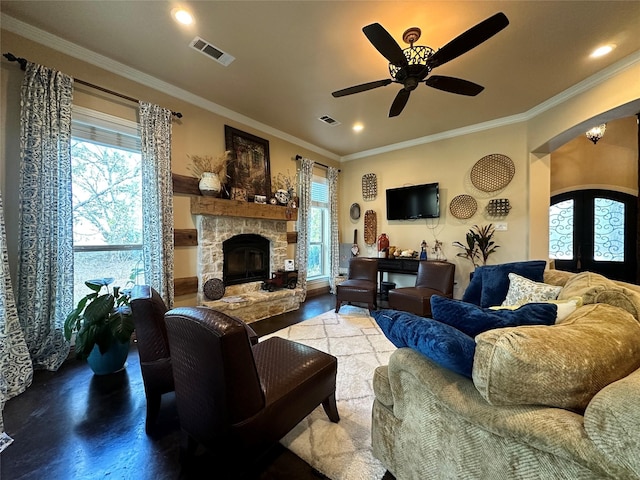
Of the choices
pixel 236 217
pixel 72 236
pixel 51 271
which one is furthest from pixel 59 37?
pixel 236 217

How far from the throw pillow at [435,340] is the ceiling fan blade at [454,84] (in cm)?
218

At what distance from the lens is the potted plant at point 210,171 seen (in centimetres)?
334

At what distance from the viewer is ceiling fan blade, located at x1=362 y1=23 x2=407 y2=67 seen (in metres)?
1.68

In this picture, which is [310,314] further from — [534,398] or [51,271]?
[534,398]

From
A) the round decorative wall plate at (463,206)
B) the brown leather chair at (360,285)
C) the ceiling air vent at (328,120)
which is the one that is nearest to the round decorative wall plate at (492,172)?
the round decorative wall plate at (463,206)

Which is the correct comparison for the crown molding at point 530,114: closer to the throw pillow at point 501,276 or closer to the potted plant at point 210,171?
the throw pillow at point 501,276

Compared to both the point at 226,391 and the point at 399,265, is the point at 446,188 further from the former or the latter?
the point at 226,391

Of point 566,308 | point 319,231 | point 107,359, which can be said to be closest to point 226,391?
point 566,308

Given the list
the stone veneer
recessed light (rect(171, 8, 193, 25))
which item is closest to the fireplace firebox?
the stone veneer

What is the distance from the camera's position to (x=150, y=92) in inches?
118

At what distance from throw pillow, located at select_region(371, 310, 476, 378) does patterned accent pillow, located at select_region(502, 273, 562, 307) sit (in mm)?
1155

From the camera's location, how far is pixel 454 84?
228 cm

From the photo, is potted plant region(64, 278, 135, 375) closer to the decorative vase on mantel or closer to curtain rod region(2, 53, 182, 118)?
the decorative vase on mantel

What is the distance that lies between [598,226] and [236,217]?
6725 mm
